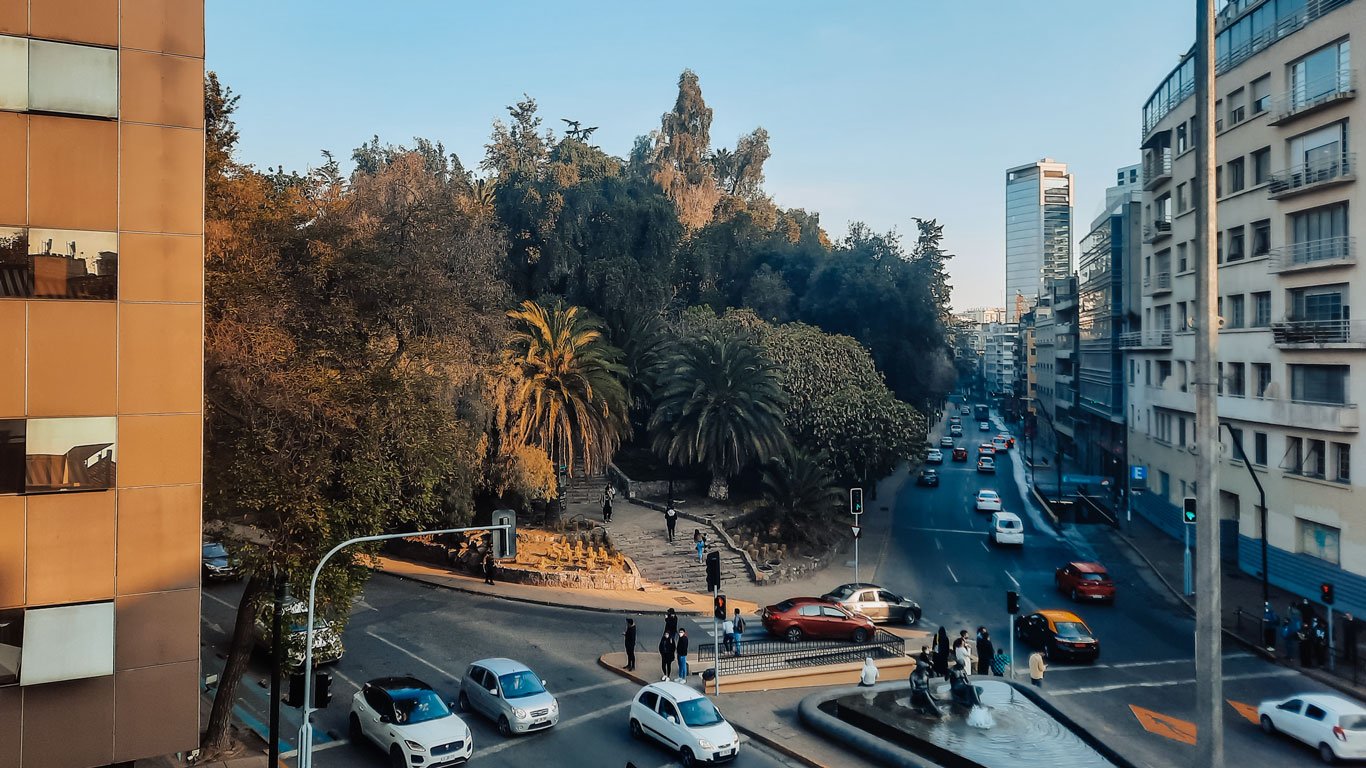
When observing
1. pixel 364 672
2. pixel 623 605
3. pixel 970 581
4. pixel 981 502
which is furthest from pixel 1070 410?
pixel 364 672

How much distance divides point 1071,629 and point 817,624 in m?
7.29

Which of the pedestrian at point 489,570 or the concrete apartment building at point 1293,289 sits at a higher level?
the concrete apartment building at point 1293,289

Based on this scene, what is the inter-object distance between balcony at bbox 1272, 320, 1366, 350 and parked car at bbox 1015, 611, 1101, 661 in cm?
1383

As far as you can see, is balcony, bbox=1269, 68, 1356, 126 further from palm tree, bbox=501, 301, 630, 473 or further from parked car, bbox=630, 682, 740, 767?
parked car, bbox=630, 682, 740, 767

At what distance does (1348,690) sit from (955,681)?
476 inches

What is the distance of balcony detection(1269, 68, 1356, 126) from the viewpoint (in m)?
30.3

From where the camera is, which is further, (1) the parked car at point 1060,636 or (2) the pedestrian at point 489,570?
(2) the pedestrian at point 489,570

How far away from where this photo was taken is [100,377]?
15555 mm

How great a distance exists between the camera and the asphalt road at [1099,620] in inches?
774

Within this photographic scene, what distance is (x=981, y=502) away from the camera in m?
53.1

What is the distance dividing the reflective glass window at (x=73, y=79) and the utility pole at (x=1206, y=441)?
1692 centimetres

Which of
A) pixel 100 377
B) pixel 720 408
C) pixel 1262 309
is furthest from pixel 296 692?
pixel 1262 309

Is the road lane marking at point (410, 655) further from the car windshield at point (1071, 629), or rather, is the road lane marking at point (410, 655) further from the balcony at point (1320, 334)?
the balcony at point (1320, 334)

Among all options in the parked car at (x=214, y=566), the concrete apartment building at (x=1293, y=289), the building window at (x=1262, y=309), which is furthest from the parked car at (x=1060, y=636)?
the parked car at (x=214, y=566)
